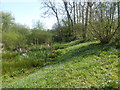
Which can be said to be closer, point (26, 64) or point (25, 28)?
point (26, 64)

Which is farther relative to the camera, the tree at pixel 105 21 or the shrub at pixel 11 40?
the shrub at pixel 11 40

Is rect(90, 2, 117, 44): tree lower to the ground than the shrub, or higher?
higher

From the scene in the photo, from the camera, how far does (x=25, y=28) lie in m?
25.4

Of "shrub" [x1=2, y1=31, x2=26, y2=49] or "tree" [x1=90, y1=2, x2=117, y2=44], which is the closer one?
"tree" [x1=90, y1=2, x2=117, y2=44]

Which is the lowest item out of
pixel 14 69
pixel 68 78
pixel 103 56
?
pixel 14 69

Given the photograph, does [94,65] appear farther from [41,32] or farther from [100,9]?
[41,32]

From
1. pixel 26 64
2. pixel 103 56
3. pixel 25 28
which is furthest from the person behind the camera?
pixel 25 28

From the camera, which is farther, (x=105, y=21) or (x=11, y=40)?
(x=11, y=40)

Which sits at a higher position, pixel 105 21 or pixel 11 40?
pixel 105 21

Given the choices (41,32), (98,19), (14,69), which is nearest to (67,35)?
(41,32)

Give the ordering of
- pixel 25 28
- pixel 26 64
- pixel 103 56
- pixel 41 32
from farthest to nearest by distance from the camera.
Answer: pixel 25 28
pixel 41 32
pixel 26 64
pixel 103 56

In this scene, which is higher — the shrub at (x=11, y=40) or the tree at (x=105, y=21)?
the tree at (x=105, y=21)

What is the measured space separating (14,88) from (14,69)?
4.09 metres

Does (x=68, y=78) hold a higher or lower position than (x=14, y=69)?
higher
